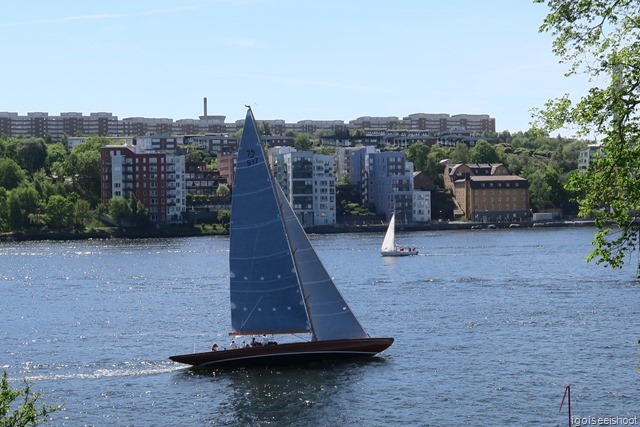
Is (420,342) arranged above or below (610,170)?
below

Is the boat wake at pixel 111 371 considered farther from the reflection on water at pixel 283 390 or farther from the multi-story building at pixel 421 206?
the multi-story building at pixel 421 206

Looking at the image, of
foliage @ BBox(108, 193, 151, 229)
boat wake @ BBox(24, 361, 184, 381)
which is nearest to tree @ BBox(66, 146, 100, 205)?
foliage @ BBox(108, 193, 151, 229)

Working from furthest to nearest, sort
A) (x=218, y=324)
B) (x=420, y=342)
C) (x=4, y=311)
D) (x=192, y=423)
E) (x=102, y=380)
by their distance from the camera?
1. (x=4, y=311)
2. (x=218, y=324)
3. (x=420, y=342)
4. (x=102, y=380)
5. (x=192, y=423)

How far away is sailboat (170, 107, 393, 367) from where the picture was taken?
147 feet

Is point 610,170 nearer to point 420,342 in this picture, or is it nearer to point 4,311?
point 420,342

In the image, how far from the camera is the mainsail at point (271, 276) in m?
44.9

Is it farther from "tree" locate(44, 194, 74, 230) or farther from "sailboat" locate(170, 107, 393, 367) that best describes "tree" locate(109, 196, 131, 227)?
"sailboat" locate(170, 107, 393, 367)

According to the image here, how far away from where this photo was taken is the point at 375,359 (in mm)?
46750

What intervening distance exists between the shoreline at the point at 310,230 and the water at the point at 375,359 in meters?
69.4

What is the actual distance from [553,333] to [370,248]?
3430 inches

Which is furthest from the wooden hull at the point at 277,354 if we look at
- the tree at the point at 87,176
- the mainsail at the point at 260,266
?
the tree at the point at 87,176

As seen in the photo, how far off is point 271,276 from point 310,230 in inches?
5581

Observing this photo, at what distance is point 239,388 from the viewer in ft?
136

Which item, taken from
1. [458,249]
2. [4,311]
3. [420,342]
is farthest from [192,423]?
[458,249]
